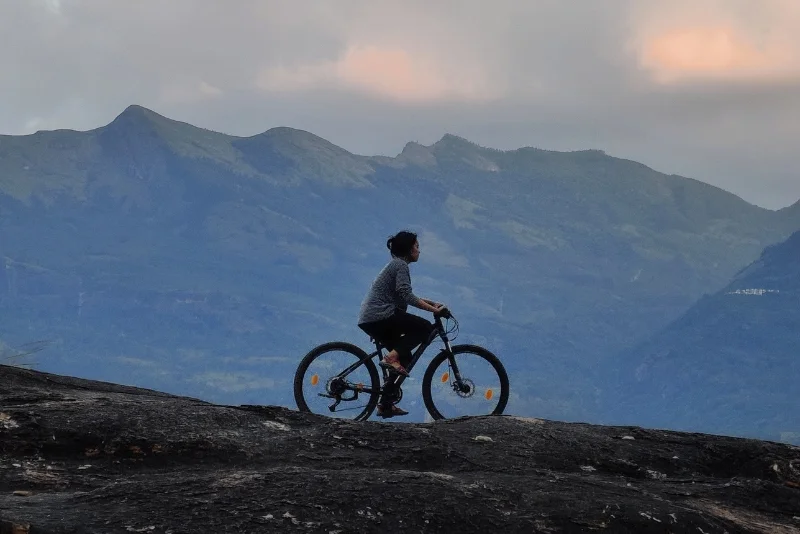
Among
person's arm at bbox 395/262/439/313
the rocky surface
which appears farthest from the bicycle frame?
the rocky surface

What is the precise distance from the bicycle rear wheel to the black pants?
0.93 ft

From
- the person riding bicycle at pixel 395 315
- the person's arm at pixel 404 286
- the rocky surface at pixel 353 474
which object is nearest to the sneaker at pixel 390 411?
the person riding bicycle at pixel 395 315

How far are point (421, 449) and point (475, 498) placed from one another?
164 centimetres

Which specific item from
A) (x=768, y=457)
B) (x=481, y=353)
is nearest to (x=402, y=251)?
(x=481, y=353)

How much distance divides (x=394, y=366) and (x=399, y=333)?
489 millimetres

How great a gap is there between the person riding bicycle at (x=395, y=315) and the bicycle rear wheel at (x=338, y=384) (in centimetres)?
27

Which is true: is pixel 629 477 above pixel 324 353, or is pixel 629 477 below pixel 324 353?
below

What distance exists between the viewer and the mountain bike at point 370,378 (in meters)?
14.9

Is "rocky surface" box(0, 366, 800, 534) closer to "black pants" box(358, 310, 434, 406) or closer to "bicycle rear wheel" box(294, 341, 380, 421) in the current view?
"black pants" box(358, 310, 434, 406)

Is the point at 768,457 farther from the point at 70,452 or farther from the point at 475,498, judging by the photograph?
the point at 70,452

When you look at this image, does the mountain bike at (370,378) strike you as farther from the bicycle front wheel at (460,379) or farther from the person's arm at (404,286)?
the person's arm at (404,286)

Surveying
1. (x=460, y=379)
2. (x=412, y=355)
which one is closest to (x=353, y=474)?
(x=412, y=355)

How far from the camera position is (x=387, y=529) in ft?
26.8

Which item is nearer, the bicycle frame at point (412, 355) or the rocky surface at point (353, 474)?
the rocky surface at point (353, 474)
